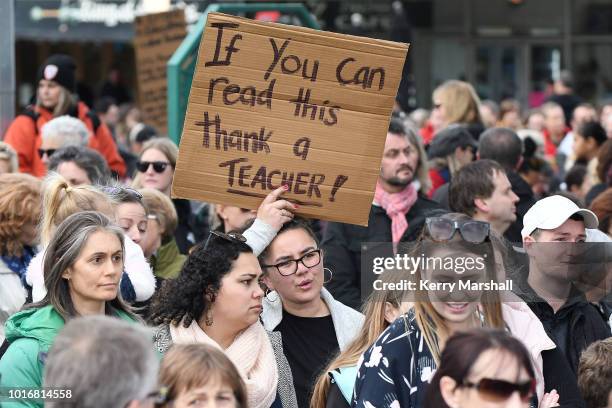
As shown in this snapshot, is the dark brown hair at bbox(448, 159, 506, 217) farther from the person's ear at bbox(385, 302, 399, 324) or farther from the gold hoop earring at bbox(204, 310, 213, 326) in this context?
the gold hoop earring at bbox(204, 310, 213, 326)

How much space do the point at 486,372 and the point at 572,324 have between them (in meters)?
1.95

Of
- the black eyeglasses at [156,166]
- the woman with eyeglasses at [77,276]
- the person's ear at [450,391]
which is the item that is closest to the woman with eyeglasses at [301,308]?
the woman with eyeglasses at [77,276]

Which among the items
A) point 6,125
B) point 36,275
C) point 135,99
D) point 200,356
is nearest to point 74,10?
point 135,99

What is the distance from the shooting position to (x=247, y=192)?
559 cm

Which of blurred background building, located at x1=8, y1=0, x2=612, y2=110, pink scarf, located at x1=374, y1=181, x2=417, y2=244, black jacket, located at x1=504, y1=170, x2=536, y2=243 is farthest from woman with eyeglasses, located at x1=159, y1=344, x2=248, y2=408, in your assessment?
blurred background building, located at x1=8, y1=0, x2=612, y2=110

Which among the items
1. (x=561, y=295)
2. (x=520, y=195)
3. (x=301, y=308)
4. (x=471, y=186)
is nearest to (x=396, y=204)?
(x=471, y=186)

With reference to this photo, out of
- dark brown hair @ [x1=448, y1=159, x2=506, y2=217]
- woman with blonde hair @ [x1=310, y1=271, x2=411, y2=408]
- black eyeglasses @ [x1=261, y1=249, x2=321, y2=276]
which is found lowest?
woman with blonde hair @ [x1=310, y1=271, x2=411, y2=408]

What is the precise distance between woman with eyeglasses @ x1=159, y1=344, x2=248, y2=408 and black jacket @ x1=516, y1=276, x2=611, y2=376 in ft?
6.15

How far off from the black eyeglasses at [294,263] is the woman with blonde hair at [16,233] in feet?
4.09

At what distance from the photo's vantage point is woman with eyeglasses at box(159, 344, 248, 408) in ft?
13.5

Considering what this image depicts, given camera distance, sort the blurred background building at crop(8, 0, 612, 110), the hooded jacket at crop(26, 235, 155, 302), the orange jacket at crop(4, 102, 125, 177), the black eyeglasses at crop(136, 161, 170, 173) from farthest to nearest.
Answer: the blurred background building at crop(8, 0, 612, 110) → the orange jacket at crop(4, 102, 125, 177) → the black eyeglasses at crop(136, 161, 170, 173) → the hooded jacket at crop(26, 235, 155, 302)

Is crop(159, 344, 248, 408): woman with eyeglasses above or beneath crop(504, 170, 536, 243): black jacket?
beneath

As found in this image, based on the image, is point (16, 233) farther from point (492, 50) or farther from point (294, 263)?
point (492, 50)

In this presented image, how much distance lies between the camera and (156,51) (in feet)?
38.0
